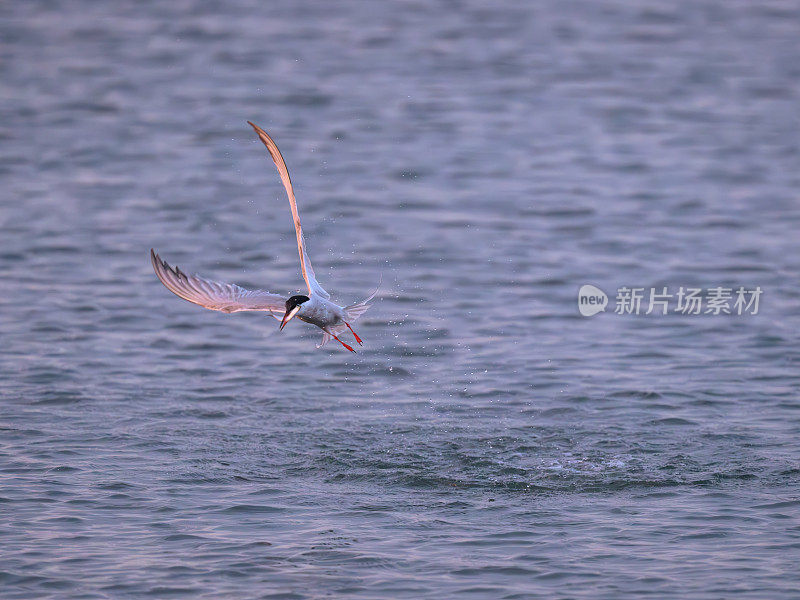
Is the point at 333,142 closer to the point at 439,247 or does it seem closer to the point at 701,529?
the point at 439,247

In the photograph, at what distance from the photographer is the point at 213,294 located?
8.99m

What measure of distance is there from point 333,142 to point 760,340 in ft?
33.5

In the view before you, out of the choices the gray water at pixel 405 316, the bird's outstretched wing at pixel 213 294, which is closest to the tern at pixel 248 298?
the bird's outstretched wing at pixel 213 294

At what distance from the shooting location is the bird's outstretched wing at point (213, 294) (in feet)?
29.1

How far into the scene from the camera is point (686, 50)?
2686cm

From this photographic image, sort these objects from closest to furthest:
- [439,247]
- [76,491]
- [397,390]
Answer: [76,491] < [397,390] < [439,247]

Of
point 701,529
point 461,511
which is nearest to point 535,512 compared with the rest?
point 461,511

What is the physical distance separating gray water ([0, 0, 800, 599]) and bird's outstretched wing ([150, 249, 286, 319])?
149 centimetres

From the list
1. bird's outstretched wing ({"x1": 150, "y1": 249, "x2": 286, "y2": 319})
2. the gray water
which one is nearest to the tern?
bird's outstretched wing ({"x1": 150, "y1": 249, "x2": 286, "y2": 319})

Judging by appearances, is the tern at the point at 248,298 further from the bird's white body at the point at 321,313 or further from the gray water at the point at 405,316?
the gray water at the point at 405,316

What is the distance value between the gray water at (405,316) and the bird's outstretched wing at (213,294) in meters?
1.49

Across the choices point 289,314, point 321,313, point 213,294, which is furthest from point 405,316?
point 289,314

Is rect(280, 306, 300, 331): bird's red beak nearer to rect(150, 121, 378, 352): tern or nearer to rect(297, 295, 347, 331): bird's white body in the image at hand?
rect(150, 121, 378, 352): tern

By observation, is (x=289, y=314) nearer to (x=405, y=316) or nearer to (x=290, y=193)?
(x=290, y=193)
